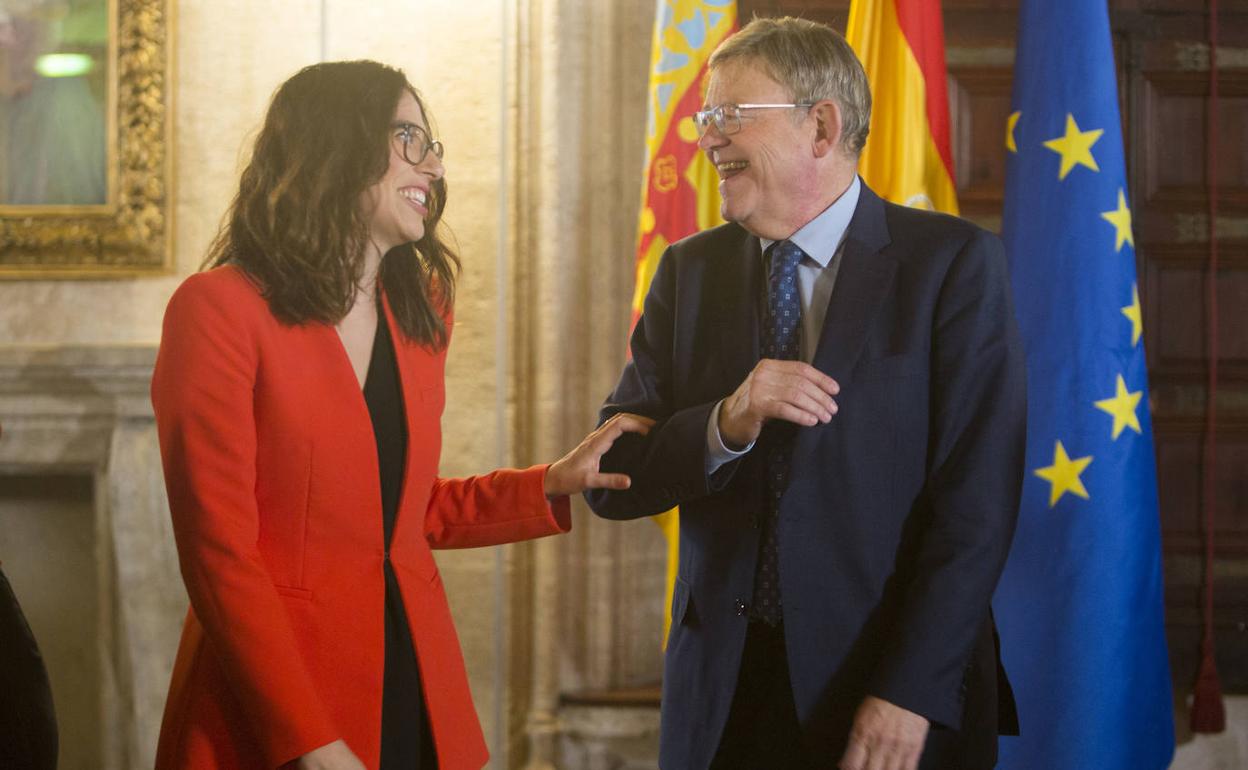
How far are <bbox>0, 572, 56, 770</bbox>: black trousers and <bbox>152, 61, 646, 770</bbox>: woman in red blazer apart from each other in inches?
40.1

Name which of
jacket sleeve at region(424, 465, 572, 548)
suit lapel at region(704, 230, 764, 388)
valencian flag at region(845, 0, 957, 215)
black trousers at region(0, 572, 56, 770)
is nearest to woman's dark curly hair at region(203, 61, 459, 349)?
jacket sleeve at region(424, 465, 572, 548)

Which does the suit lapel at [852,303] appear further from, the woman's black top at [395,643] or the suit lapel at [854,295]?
the woman's black top at [395,643]

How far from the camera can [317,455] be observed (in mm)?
1582

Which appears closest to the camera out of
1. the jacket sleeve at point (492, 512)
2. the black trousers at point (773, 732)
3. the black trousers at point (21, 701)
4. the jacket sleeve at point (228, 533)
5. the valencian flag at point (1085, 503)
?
the jacket sleeve at point (228, 533)

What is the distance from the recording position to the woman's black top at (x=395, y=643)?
1.65m

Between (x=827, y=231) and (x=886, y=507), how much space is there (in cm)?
43

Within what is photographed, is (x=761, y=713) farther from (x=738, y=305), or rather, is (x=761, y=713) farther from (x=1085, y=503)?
(x=1085, y=503)

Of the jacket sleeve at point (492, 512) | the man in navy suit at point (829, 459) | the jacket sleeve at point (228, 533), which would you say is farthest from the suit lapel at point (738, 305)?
the jacket sleeve at point (228, 533)

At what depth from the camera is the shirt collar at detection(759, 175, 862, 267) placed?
1.77 m

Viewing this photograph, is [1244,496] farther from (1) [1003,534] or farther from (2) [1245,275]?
(1) [1003,534]

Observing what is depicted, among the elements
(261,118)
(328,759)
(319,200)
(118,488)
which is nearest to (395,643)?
(328,759)

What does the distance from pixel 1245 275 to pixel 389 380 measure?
2.85 metres

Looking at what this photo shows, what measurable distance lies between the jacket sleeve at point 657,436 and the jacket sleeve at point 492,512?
84 millimetres

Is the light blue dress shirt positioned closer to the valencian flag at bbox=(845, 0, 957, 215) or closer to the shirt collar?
the shirt collar
